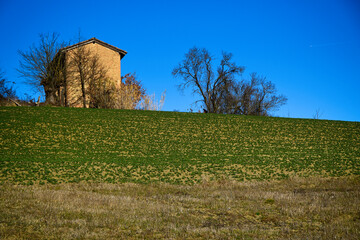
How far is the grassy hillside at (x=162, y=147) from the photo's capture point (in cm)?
1678

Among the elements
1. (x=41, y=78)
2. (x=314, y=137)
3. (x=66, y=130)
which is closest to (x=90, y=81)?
(x=41, y=78)

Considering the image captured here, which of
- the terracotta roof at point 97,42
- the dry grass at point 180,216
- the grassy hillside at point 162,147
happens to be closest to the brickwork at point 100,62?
the terracotta roof at point 97,42

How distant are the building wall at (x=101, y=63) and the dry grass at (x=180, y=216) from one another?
3689 centimetres

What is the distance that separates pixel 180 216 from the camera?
8445 mm

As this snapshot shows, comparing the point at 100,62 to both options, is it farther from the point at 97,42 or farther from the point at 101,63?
the point at 97,42

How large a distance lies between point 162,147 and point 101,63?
3134 cm

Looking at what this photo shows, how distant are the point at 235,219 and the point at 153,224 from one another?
2.53 metres

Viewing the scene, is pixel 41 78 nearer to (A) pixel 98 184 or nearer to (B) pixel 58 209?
(A) pixel 98 184

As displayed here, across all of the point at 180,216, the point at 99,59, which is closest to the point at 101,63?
the point at 99,59

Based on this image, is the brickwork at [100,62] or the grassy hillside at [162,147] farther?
the brickwork at [100,62]

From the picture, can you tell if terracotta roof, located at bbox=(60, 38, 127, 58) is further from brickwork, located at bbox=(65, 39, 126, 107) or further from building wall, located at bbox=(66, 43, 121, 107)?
building wall, located at bbox=(66, 43, 121, 107)

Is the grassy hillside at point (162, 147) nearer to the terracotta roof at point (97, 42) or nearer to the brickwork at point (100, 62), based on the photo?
the brickwork at point (100, 62)

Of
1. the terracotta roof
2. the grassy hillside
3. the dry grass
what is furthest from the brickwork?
the dry grass

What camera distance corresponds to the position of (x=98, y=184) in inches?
567
